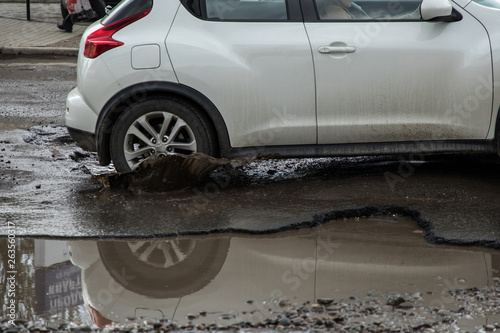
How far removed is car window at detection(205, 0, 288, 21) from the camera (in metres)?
5.45

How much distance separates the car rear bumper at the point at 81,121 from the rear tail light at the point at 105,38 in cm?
39

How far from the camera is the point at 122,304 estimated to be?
12.3 ft

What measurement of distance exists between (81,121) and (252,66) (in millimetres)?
1424

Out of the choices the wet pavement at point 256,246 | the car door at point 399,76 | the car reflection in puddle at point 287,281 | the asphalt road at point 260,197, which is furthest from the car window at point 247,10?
the car reflection in puddle at point 287,281

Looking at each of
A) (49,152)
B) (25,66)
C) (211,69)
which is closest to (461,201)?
(211,69)

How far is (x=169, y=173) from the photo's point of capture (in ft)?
18.0

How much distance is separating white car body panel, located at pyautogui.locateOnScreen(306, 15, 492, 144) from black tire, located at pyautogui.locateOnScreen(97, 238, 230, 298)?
1.48 m

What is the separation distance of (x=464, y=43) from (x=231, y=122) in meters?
1.81

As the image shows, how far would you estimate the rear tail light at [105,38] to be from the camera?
5430 mm

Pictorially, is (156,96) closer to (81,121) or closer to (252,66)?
(81,121)

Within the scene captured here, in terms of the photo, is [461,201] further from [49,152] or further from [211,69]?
[49,152]

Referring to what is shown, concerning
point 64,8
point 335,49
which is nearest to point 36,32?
point 64,8

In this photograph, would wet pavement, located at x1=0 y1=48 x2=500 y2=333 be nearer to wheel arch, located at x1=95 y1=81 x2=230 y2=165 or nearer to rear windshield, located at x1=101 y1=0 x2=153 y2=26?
wheel arch, located at x1=95 y1=81 x2=230 y2=165

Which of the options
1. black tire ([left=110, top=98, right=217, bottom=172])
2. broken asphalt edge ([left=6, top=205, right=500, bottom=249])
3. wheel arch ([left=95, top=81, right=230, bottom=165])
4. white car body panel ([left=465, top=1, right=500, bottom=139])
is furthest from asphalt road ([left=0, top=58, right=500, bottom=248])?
white car body panel ([left=465, top=1, right=500, bottom=139])
